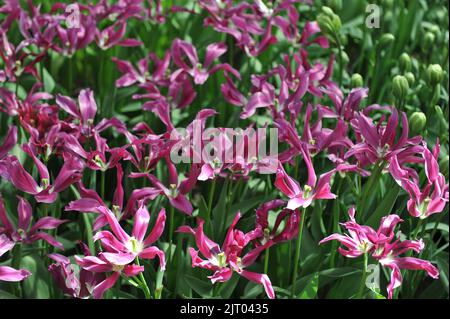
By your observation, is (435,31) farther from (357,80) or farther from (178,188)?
(178,188)

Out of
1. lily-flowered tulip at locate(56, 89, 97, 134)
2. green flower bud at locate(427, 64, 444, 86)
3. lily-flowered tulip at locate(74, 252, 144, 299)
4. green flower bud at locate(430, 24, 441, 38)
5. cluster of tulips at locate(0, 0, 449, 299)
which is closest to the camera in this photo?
lily-flowered tulip at locate(74, 252, 144, 299)

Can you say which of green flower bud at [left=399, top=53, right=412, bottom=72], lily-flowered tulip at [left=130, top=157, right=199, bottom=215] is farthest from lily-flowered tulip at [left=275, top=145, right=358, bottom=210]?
green flower bud at [left=399, top=53, right=412, bottom=72]

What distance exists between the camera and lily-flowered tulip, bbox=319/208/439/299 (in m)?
1.14

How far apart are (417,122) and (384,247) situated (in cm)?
36

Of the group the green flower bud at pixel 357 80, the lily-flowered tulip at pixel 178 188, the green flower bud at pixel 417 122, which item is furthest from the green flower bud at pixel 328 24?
the lily-flowered tulip at pixel 178 188

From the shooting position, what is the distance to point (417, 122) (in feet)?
4.73

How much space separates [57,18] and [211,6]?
38 centimetres

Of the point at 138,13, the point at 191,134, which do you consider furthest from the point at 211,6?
the point at 191,134

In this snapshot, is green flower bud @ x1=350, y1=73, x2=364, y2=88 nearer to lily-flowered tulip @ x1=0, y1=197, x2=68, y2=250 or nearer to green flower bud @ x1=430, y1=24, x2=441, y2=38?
green flower bud @ x1=430, y1=24, x2=441, y2=38

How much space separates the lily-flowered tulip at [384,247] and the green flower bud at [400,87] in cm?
39

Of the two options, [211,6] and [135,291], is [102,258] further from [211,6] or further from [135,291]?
[211,6]

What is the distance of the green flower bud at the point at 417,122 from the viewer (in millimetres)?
1434

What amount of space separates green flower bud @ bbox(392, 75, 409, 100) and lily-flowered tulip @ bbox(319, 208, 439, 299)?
39cm

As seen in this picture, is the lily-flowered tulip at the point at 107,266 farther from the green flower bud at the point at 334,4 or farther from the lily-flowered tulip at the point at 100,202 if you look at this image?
the green flower bud at the point at 334,4
